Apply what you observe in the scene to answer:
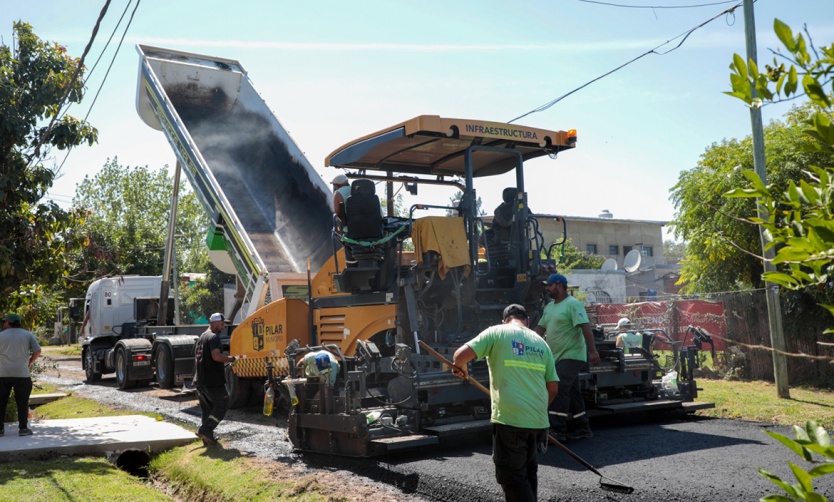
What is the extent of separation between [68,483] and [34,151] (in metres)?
5.26

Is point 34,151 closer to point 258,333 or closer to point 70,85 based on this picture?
point 70,85

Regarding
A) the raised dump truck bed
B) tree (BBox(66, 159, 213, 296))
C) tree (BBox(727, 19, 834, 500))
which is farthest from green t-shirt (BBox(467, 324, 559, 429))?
tree (BBox(66, 159, 213, 296))

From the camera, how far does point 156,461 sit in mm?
8445

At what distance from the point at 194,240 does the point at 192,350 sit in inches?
1071

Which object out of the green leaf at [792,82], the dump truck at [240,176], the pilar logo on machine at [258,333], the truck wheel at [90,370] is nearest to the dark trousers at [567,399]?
the pilar logo on machine at [258,333]

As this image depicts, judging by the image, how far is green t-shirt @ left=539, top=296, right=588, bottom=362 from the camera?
756 cm

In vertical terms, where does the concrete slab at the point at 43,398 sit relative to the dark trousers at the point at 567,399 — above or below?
below

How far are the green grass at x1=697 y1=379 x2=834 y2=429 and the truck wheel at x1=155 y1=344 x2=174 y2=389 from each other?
9.42 metres

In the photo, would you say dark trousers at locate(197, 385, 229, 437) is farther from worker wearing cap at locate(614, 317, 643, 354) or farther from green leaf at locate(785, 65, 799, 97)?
green leaf at locate(785, 65, 799, 97)

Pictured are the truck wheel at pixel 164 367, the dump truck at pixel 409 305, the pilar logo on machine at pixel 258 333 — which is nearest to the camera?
the dump truck at pixel 409 305

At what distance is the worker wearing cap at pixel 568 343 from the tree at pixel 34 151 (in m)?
6.62

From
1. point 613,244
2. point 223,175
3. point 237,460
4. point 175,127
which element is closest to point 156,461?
point 237,460

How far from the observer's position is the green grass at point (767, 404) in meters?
9.12

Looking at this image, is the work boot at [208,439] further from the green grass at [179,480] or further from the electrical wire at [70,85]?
the electrical wire at [70,85]
